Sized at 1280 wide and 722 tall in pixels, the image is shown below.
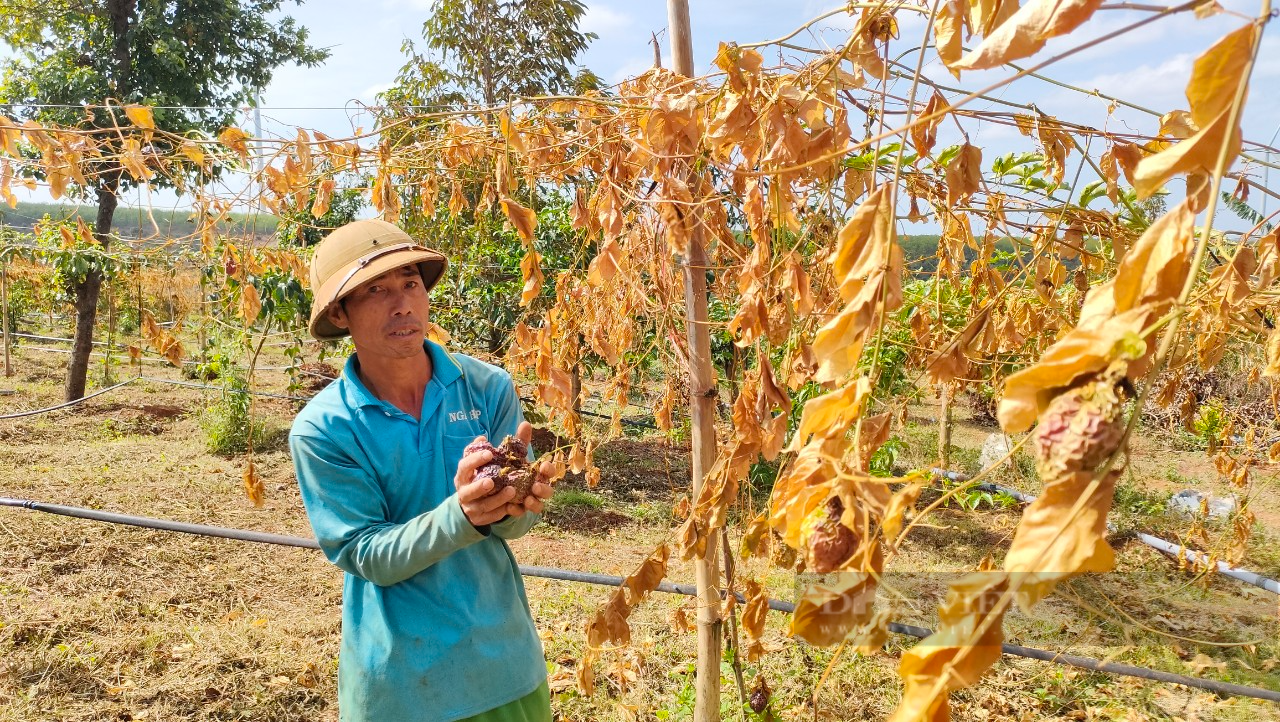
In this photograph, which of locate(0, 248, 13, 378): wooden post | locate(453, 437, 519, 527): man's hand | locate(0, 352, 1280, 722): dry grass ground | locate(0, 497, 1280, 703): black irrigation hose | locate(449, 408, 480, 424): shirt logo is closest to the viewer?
locate(453, 437, 519, 527): man's hand

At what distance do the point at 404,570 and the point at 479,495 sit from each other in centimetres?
22

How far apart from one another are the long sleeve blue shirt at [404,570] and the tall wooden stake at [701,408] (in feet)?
1.53

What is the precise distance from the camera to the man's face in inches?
60.3

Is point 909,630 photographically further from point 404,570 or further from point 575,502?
point 575,502

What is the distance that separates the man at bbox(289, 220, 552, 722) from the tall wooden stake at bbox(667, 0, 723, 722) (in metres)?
0.47

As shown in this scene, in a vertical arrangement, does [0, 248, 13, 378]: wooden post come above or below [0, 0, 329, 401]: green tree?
below

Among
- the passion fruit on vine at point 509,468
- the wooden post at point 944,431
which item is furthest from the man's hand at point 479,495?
the wooden post at point 944,431

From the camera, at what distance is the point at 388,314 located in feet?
5.03

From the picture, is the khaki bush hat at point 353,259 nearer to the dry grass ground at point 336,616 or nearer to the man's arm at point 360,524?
the man's arm at point 360,524

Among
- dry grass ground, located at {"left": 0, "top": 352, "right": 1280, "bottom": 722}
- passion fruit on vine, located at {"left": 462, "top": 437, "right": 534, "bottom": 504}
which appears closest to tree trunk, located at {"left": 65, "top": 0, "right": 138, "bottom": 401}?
dry grass ground, located at {"left": 0, "top": 352, "right": 1280, "bottom": 722}

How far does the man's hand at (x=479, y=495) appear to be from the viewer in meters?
1.29

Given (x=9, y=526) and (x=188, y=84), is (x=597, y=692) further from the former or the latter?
(x=188, y=84)

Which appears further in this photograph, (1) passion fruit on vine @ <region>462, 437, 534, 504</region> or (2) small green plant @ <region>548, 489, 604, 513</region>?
(2) small green plant @ <region>548, 489, 604, 513</region>

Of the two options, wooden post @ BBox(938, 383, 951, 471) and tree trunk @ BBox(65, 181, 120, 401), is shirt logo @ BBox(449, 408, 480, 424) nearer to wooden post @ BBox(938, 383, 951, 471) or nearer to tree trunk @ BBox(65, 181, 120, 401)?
wooden post @ BBox(938, 383, 951, 471)
